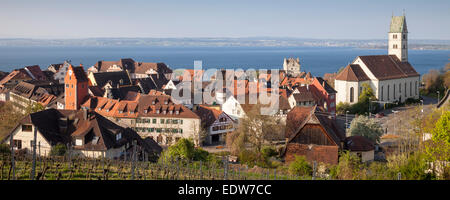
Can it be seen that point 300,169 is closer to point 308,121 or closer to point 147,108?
point 308,121

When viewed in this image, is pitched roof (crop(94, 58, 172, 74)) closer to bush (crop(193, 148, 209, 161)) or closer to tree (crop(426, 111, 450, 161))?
bush (crop(193, 148, 209, 161))

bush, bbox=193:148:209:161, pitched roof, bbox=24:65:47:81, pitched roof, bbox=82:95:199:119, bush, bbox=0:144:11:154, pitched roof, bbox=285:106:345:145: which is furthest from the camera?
pitched roof, bbox=24:65:47:81

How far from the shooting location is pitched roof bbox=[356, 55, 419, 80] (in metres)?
55.6

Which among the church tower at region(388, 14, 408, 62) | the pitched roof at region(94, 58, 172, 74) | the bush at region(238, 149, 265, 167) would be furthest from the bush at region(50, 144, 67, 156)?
the church tower at region(388, 14, 408, 62)

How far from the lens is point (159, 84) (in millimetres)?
58094

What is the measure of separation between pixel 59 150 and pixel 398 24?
173ft

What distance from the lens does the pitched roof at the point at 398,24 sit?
65.1 m

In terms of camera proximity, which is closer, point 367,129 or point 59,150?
point 59,150

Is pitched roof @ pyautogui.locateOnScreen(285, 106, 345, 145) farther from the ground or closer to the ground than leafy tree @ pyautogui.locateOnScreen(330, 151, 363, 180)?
farther from the ground

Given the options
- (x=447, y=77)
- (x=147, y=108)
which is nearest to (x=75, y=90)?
(x=147, y=108)

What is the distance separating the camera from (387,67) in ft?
190

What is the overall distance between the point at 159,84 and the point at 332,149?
33.4 metres
